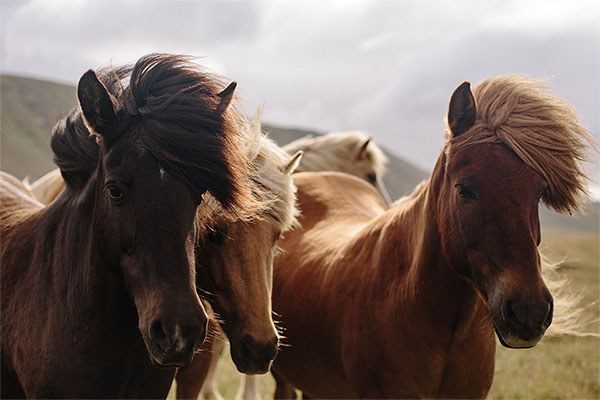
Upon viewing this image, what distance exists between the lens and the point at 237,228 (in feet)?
12.0

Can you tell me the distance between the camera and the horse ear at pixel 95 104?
2.92m

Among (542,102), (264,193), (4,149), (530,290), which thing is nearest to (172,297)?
(264,193)

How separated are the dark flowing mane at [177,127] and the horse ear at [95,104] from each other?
67 mm

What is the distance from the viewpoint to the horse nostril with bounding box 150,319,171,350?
8.52 ft

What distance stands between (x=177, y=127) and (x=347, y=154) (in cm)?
495

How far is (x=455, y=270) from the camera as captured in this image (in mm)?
3477

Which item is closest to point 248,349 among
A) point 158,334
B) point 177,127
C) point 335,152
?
point 158,334

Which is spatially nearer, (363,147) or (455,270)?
(455,270)

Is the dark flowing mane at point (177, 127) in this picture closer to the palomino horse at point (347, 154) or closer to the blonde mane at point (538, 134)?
the blonde mane at point (538, 134)

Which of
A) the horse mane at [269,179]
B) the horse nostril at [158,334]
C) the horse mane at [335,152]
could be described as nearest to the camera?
the horse nostril at [158,334]

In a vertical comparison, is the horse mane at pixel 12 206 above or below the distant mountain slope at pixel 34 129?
above

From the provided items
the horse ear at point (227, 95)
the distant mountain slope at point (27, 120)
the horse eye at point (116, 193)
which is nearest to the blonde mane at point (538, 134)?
the horse ear at point (227, 95)

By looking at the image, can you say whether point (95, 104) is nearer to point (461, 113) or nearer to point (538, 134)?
point (461, 113)

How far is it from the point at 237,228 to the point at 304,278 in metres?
1.38
